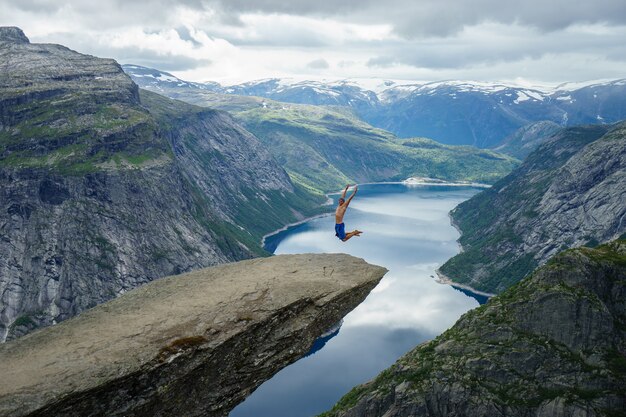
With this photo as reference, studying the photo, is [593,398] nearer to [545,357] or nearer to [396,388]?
[545,357]

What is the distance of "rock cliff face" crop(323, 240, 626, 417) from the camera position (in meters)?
106

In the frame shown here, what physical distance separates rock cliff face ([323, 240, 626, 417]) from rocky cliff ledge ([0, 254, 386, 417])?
83.9 meters

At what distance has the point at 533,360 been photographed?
111 m

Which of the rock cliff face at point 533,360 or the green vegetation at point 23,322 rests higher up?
the rock cliff face at point 533,360

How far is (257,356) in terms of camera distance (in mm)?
31250

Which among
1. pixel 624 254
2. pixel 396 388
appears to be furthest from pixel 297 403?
pixel 624 254

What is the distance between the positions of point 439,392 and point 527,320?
2553 centimetres

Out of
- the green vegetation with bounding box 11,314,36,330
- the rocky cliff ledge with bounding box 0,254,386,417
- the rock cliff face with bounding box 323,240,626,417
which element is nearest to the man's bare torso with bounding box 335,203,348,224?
the rocky cliff ledge with bounding box 0,254,386,417

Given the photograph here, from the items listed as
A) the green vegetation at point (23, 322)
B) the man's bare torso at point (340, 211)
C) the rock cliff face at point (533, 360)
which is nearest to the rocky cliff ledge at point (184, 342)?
the man's bare torso at point (340, 211)

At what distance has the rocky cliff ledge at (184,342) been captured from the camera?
25391mm

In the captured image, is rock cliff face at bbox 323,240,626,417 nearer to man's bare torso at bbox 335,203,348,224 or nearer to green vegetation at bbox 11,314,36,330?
man's bare torso at bbox 335,203,348,224

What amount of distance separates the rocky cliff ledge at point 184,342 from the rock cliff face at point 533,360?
275 ft

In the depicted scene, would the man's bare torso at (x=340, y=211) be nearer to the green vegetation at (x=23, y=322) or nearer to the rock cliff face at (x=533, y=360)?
the rock cliff face at (x=533, y=360)

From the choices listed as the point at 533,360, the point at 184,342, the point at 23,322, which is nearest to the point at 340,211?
the point at 184,342
